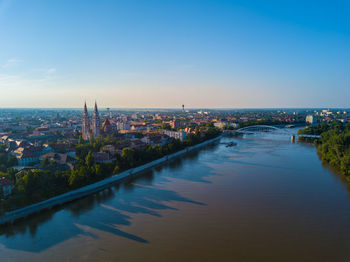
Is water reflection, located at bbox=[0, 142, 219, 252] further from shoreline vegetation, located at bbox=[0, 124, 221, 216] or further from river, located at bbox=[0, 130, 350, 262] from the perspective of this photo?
shoreline vegetation, located at bbox=[0, 124, 221, 216]

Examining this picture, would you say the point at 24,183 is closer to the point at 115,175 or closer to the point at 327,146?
the point at 115,175

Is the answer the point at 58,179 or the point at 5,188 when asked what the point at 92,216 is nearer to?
the point at 58,179

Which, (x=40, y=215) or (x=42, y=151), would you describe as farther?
(x=42, y=151)

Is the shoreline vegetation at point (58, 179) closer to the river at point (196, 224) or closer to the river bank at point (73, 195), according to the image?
the river bank at point (73, 195)

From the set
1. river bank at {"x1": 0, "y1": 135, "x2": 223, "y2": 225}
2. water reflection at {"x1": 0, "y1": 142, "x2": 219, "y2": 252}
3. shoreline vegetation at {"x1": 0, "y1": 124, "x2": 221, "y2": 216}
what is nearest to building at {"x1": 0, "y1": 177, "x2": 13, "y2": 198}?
shoreline vegetation at {"x1": 0, "y1": 124, "x2": 221, "y2": 216}

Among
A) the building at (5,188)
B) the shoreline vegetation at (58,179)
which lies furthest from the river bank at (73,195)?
the building at (5,188)

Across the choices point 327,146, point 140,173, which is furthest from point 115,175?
point 327,146

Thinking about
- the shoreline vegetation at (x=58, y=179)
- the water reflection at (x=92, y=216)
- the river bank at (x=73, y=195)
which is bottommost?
the water reflection at (x=92, y=216)

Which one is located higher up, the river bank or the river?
the river bank

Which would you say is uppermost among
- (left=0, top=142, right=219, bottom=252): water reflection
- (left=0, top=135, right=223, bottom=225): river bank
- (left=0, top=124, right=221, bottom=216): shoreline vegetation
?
(left=0, top=124, right=221, bottom=216): shoreline vegetation
